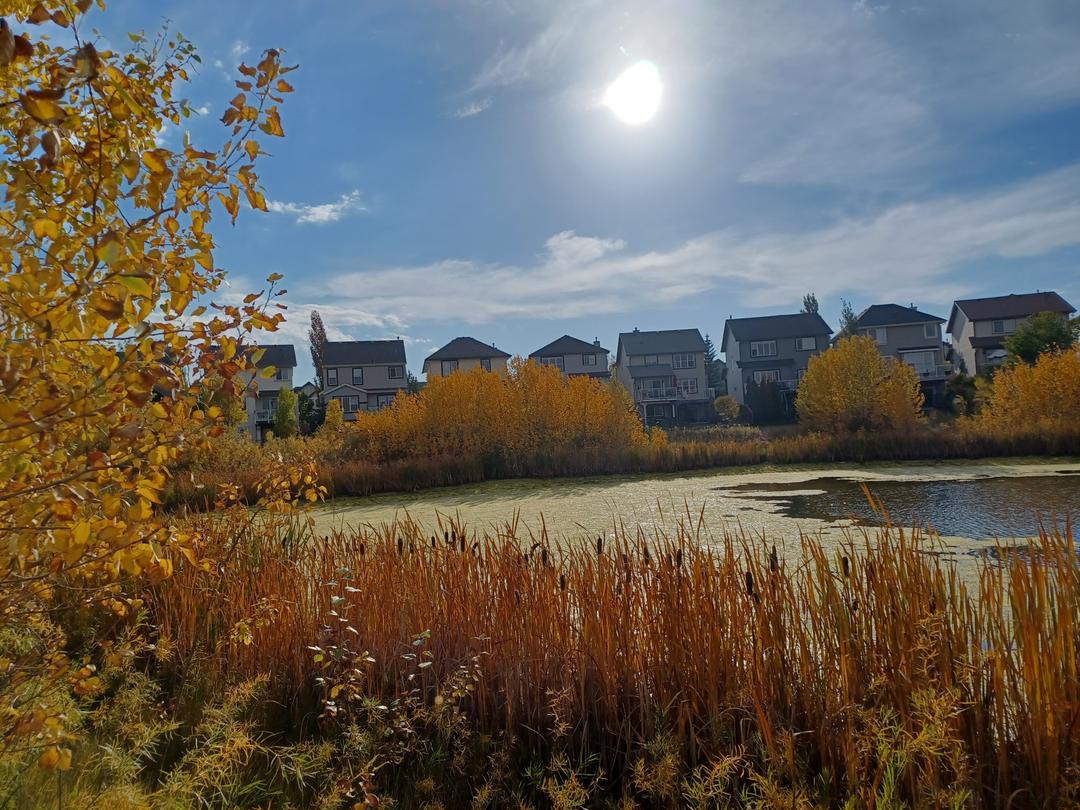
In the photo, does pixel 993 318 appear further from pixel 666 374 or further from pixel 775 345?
pixel 666 374

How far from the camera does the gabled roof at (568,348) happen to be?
A: 48.3 m

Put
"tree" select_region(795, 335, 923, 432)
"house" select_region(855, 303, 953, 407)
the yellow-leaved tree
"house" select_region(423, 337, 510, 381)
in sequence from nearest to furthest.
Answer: the yellow-leaved tree → "tree" select_region(795, 335, 923, 432) → "house" select_region(855, 303, 953, 407) → "house" select_region(423, 337, 510, 381)

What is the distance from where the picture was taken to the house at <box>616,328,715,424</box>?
1767 inches

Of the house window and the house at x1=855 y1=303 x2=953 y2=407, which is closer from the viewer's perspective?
the house at x1=855 y1=303 x2=953 y2=407

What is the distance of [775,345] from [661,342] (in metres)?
8.22

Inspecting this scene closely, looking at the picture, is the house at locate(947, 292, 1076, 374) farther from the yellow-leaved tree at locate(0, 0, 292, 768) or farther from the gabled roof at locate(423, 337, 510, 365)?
the yellow-leaved tree at locate(0, 0, 292, 768)

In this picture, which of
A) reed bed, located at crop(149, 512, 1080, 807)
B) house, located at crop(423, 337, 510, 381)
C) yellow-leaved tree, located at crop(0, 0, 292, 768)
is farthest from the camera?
house, located at crop(423, 337, 510, 381)

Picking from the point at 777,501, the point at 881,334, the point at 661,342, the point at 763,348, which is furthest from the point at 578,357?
the point at 777,501

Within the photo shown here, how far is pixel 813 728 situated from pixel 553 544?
3882 mm

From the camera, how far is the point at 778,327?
4588 centimetres

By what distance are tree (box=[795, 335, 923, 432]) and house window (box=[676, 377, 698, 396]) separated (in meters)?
23.2

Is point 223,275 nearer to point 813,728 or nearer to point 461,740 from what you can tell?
point 461,740

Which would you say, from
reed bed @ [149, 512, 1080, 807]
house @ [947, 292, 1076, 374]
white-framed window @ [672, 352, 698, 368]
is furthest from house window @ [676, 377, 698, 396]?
reed bed @ [149, 512, 1080, 807]

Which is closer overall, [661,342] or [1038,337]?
[1038,337]
